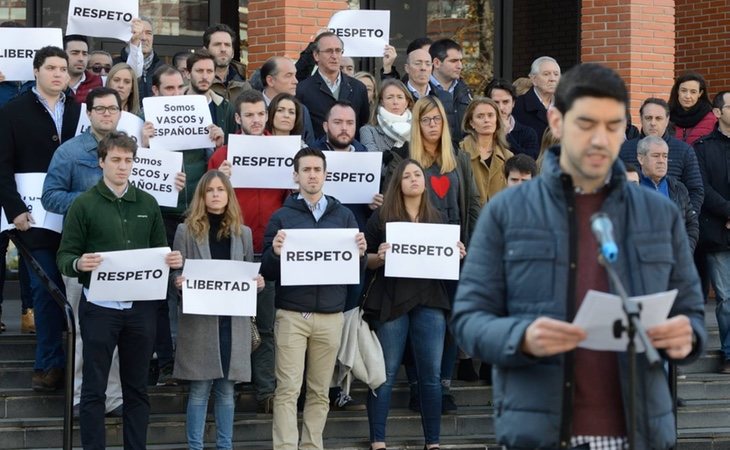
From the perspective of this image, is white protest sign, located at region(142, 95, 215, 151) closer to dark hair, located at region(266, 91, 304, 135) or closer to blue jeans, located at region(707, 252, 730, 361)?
dark hair, located at region(266, 91, 304, 135)

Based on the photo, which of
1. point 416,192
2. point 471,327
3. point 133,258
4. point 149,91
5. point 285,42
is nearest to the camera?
point 471,327

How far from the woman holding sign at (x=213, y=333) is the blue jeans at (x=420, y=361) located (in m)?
1.01

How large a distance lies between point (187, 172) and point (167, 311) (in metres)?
1.10

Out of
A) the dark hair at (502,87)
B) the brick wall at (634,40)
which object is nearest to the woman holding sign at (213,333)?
the dark hair at (502,87)

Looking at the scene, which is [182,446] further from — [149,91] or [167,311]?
[149,91]

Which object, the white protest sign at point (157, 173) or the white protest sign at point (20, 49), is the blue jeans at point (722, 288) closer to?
the white protest sign at point (157, 173)

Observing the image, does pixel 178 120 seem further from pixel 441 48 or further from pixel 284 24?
pixel 284 24

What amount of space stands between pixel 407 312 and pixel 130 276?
84.0 inches

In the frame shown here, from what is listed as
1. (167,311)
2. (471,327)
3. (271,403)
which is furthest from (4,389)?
(471,327)

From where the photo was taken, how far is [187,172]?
10258 millimetres

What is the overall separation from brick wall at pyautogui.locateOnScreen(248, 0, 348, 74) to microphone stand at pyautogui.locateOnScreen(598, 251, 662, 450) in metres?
10.4

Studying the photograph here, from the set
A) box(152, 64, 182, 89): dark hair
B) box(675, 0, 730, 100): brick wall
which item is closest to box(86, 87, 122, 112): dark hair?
box(152, 64, 182, 89): dark hair

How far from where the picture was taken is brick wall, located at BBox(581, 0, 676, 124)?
15.8 meters

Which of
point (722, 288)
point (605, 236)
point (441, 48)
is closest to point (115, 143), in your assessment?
point (441, 48)
